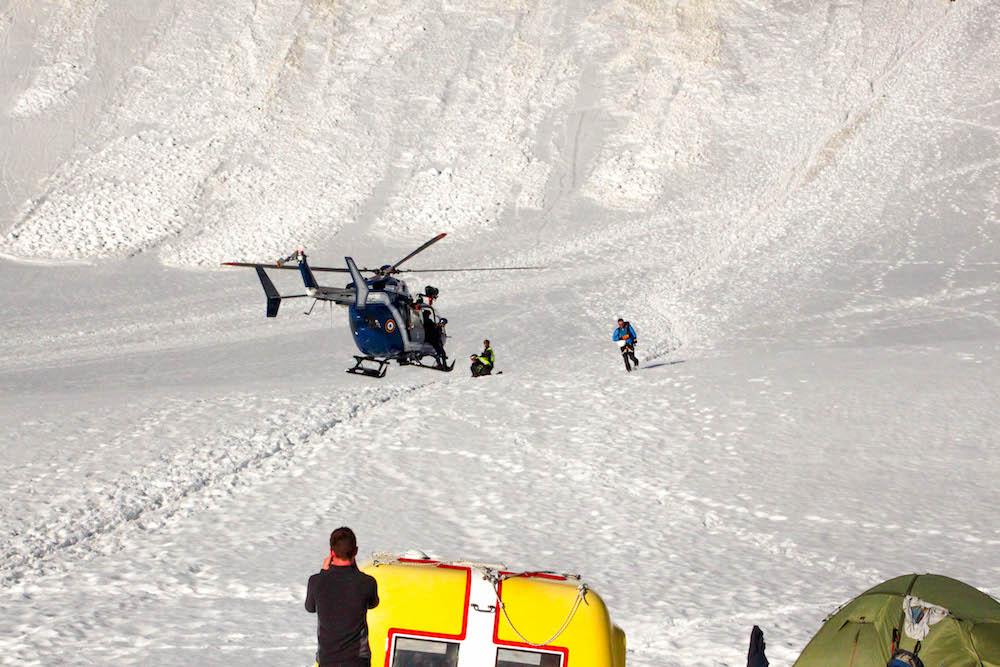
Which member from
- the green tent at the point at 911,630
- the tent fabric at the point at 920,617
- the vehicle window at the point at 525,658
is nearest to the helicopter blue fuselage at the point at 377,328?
the green tent at the point at 911,630

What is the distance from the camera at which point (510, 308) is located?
3941 cm

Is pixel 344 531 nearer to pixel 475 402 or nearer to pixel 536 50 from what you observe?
pixel 475 402

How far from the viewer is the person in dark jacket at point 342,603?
241 inches

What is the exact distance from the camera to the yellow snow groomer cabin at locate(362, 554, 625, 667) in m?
6.79

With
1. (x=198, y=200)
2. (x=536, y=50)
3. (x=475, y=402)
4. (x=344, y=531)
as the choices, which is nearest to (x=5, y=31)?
(x=198, y=200)

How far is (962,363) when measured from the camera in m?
25.1

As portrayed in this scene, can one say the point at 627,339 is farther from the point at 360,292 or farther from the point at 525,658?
the point at 525,658

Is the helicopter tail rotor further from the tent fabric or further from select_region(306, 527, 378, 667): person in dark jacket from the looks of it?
select_region(306, 527, 378, 667): person in dark jacket

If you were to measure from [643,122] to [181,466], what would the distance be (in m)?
47.0

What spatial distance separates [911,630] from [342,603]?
14.1 ft

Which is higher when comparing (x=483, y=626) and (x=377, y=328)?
(x=377, y=328)

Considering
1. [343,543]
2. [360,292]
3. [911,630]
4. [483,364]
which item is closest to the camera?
[343,543]

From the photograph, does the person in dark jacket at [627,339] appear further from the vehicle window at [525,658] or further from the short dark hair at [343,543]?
the short dark hair at [343,543]

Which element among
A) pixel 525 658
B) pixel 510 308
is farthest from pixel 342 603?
pixel 510 308
